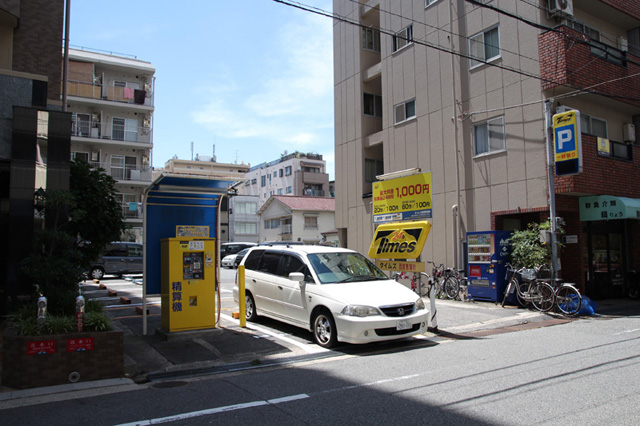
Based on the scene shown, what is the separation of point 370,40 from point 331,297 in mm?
16547

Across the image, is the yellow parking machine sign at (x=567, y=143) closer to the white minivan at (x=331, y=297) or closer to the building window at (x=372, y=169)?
the white minivan at (x=331, y=297)

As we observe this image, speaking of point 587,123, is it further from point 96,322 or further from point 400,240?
point 96,322

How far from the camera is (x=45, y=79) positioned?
8953 mm

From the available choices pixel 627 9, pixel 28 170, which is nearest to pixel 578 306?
pixel 627 9

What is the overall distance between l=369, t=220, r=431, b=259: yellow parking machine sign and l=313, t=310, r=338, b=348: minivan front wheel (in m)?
3.35

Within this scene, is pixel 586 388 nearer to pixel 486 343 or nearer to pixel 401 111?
pixel 486 343

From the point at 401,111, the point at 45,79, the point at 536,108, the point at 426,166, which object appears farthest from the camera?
the point at 401,111

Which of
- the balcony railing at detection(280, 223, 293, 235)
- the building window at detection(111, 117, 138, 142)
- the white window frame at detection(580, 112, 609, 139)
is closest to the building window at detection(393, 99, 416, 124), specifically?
the white window frame at detection(580, 112, 609, 139)

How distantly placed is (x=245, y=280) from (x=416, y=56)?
12.0 meters

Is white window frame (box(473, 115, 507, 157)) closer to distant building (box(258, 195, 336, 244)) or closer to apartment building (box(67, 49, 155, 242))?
apartment building (box(67, 49, 155, 242))

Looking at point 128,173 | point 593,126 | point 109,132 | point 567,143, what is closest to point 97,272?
point 128,173

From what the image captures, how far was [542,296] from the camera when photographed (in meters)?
12.0

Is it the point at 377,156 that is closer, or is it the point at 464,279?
the point at 464,279

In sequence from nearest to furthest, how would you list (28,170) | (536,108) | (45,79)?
(28,170) → (45,79) → (536,108)
